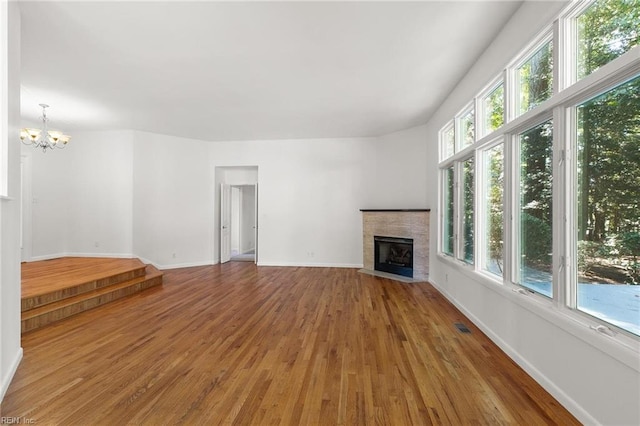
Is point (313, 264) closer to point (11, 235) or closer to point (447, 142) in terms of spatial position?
point (447, 142)

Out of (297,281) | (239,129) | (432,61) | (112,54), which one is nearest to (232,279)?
(297,281)

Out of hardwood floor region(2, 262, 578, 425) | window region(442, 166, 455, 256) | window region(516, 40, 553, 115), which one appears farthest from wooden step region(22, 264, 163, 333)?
window region(516, 40, 553, 115)

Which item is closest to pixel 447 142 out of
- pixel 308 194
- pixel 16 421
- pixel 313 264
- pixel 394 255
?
pixel 394 255

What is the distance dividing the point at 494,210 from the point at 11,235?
15.0 feet

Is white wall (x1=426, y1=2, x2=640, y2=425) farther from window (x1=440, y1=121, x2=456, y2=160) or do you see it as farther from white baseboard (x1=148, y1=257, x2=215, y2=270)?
white baseboard (x1=148, y1=257, x2=215, y2=270)

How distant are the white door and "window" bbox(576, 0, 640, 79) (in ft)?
23.1

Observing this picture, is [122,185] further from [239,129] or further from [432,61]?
[432,61]

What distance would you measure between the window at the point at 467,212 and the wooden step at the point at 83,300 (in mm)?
5237

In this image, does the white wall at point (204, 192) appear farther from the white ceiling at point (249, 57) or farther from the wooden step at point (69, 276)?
the white ceiling at point (249, 57)

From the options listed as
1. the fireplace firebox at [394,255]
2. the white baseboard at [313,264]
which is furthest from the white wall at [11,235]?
the fireplace firebox at [394,255]

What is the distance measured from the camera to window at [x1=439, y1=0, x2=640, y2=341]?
1.59m

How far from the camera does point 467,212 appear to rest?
150 inches

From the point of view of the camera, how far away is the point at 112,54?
9.91ft

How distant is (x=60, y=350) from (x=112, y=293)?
64.6 inches
